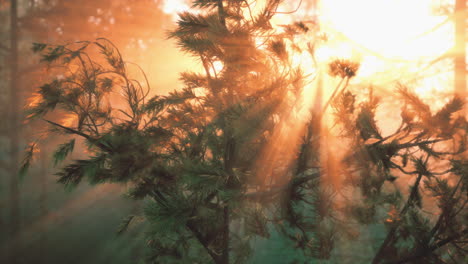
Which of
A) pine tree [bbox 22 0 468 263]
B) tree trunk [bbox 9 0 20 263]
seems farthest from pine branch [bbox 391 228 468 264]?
tree trunk [bbox 9 0 20 263]

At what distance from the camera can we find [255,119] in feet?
4.30

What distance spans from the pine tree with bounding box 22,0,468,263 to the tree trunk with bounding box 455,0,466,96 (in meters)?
4.59

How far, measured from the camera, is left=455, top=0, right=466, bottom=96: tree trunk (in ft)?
17.9

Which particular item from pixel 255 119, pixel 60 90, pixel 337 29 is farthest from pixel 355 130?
pixel 337 29

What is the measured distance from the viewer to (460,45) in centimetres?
557

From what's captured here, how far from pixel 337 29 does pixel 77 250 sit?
10782 millimetres

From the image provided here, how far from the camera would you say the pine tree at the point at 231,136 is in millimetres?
1387

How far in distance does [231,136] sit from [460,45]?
254 inches

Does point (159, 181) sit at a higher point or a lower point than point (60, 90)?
lower

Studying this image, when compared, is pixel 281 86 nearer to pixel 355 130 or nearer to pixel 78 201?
pixel 355 130

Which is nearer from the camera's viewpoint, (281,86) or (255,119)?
(255,119)

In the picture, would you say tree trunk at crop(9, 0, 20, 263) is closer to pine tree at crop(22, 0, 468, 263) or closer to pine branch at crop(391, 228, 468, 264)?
pine tree at crop(22, 0, 468, 263)

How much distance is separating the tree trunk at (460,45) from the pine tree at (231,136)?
459 centimetres

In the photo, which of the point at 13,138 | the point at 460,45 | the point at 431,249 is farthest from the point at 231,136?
the point at 13,138
